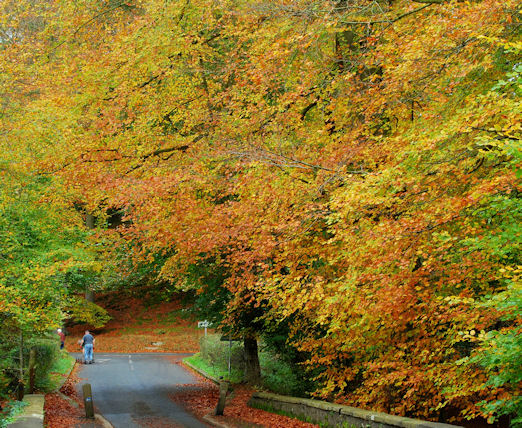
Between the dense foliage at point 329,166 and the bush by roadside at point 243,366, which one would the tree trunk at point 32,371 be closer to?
the dense foliage at point 329,166

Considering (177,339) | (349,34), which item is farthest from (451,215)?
(177,339)

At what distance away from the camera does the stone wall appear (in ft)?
30.1

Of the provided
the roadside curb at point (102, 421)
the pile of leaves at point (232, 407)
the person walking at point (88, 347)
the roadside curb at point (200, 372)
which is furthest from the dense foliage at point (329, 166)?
the person walking at point (88, 347)

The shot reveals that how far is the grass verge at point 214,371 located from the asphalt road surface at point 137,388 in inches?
32.4

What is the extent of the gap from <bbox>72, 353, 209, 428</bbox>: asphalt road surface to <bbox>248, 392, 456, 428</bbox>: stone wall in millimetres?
1851

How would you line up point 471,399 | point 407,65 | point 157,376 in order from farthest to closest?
1. point 157,376
2. point 471,399
3. point 407,65

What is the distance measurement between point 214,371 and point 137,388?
15.1 feet

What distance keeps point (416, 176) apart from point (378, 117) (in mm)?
4741

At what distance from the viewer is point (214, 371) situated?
25.3 metres

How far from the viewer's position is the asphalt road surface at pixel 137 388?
15.3m

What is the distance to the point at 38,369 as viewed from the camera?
58.1 feet

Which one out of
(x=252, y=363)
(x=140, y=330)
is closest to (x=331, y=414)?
(x=252, y=363)

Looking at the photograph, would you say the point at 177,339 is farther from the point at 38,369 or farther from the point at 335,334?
the point at 335,334

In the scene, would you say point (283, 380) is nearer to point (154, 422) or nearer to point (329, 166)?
point (154, 422)
